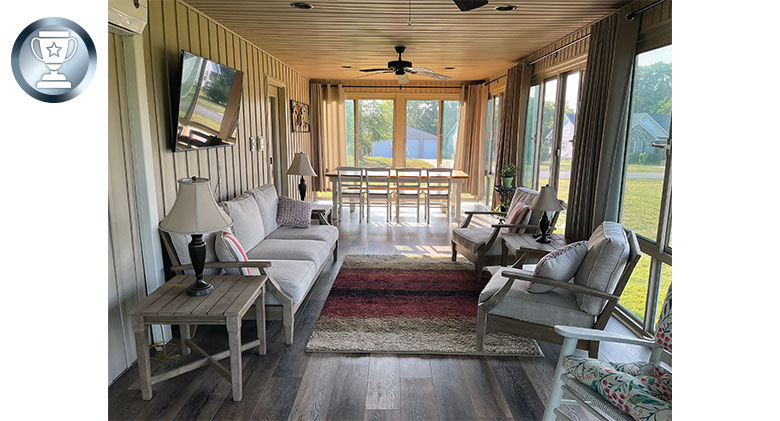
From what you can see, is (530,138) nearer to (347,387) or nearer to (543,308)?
(543,308)

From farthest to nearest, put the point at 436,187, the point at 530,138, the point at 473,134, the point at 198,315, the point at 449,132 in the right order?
the point at 449,132 → the point at 473,134 → the point at 436,187 → the point at 530,138 → the point at 198,315

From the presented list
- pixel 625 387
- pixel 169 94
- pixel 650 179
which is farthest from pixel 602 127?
pixel 169 94

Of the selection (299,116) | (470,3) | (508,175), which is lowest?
(508,175)

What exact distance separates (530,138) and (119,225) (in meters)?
5.22

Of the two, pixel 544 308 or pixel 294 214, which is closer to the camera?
pixel 544 308

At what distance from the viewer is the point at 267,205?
4.33 meters

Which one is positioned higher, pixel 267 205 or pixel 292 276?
pixel 267 205

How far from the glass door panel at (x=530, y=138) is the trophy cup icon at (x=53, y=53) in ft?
17.7

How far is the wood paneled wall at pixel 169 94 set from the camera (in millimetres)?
2953

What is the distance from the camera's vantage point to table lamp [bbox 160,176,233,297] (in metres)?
2.28

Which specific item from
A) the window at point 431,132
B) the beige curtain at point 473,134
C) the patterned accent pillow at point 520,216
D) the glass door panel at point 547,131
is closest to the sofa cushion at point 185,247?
the patterned accent pillow at point 520,216

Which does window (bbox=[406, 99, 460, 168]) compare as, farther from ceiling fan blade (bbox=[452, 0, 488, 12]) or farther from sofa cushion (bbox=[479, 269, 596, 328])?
ceiling fan blade (bbox=[452, 0, 488, 12])

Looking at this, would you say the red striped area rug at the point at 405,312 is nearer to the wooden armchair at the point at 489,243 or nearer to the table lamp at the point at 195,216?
the wooden armchair at the point at 489,243
